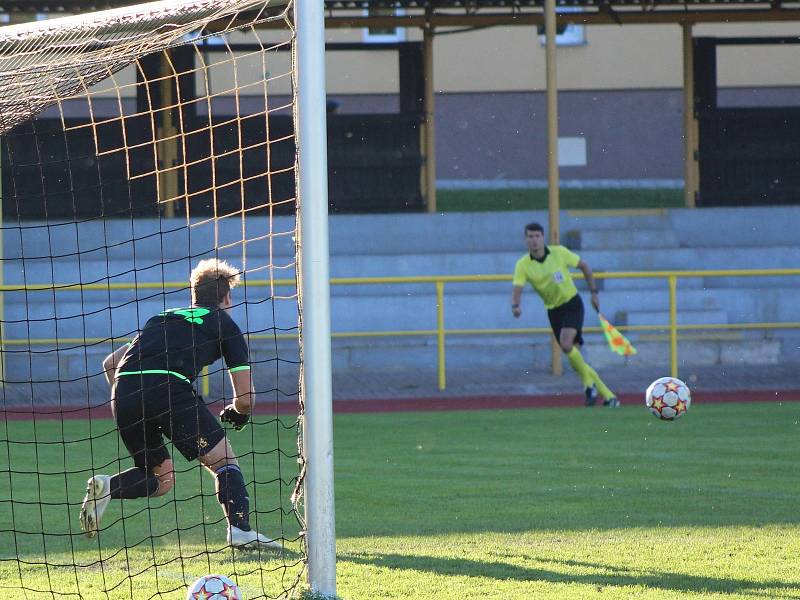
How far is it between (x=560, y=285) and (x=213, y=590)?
27.9 ft

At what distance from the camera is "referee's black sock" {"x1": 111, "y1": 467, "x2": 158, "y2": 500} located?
644cm

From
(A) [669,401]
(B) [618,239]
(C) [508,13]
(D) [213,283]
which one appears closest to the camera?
(D) [213,283]

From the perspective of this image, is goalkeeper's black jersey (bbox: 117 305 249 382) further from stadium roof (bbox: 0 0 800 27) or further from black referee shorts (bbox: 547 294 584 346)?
stadium roof (bbox: 0 0 800 27)

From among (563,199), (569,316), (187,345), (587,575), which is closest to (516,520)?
(587,575)

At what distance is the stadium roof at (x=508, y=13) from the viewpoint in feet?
58.8

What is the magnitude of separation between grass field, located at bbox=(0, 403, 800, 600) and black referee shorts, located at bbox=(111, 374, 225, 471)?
1.86ft

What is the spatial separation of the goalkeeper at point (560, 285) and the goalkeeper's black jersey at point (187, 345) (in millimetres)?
6794

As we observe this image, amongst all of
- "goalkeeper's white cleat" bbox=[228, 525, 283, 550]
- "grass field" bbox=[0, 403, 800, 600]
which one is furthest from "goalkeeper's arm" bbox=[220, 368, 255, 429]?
"grass field" bbox=[0, 403, 800, 600]

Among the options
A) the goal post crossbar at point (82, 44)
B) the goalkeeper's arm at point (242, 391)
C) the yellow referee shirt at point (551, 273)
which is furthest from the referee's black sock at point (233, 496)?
the yellow referee shirt at point (551, 273)

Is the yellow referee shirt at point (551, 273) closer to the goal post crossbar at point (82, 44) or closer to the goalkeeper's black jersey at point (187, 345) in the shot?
the goal post crossbar at point (82, 44)

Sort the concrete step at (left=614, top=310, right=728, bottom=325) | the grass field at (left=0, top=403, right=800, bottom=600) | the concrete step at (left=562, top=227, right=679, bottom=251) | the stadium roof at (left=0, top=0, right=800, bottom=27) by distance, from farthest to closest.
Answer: the concrete step at (left=562, top=227, right=679, bottom=251) → the stadium roof at (left=0, top=0, right=800, bottom=27) → the concrete step at (left=614, top=310, right=728, bottom=325) → the grass field at (left=0, top=403, right=800, bottom=600)

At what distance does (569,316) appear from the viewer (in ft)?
42.5

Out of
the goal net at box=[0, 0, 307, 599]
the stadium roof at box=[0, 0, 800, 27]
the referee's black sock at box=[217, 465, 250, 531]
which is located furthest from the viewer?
the stadium roof at box=[0, 0, 800, 27]

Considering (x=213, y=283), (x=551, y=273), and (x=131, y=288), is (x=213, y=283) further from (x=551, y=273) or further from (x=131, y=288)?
(x=551, y=273)
